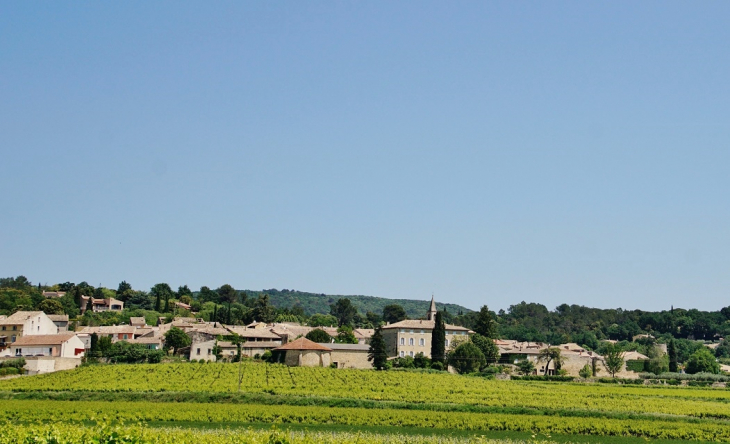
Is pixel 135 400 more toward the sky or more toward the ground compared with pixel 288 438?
more toward the ground

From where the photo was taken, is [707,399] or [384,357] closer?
[707,399]

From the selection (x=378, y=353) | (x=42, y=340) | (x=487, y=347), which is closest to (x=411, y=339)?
(x=487, y=347)

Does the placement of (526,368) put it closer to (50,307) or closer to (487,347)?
(487,347)

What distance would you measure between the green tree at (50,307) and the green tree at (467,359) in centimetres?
7504

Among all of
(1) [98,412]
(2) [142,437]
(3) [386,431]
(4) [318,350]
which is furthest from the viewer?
(4) [318,350]

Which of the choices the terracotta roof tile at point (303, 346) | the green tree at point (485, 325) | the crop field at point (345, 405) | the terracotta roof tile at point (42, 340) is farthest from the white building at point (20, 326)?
the green tree at point (485, 325)

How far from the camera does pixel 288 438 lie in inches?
869

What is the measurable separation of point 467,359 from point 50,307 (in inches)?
3048

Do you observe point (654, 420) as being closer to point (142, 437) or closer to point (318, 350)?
point (142, 437)

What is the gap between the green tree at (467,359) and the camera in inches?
3533

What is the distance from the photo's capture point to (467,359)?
3533 inches

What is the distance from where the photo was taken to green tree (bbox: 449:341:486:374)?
294 ft

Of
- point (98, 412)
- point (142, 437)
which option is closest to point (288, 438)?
point (142, 437)

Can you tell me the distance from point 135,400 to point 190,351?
3797cm
